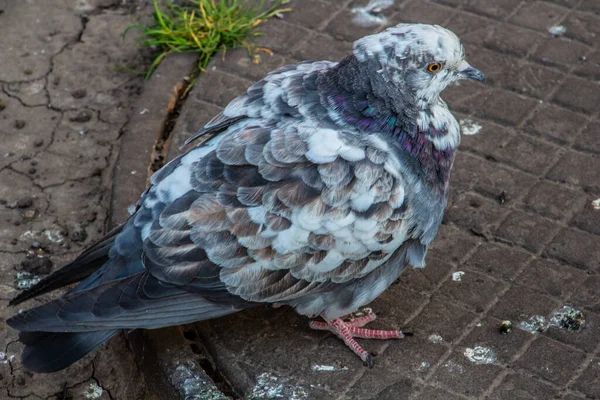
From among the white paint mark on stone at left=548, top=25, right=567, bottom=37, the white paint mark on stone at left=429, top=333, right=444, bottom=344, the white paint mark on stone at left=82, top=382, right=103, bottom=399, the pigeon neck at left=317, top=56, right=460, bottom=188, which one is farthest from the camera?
the white paint mark on stone at left=548, top=25, right=567, bottom=37

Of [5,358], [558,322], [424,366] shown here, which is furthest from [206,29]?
[558,322]

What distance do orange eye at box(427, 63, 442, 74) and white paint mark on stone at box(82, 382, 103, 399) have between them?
2.17 metres

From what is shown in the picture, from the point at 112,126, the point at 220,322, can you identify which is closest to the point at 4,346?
the point at 220,322

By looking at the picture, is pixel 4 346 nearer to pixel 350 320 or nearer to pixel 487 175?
pixel 350 320

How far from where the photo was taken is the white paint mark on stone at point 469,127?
5.05 m

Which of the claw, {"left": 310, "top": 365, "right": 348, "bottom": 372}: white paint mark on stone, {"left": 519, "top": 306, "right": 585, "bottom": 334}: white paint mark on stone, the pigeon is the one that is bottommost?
Result: {"left": 310, "top": 365, "right": 348, "bottom": 372}: white paint mark on stone

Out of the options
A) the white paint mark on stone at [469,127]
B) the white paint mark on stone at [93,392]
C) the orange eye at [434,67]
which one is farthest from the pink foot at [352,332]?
the white paint mark on stone at [469,127]

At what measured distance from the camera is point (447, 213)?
4.66 meters

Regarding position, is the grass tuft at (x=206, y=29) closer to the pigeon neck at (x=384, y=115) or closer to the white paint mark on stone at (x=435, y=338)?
the pigeon neck at (x=384, y=115)

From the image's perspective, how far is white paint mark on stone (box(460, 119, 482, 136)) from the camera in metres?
5.05

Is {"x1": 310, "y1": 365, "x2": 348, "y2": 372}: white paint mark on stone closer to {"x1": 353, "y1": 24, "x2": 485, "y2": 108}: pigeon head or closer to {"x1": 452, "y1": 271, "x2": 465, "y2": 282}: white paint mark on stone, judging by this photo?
{"x1": 452, "y1": 271, "x2": 465, "y2": 282}: white paint mark on stone

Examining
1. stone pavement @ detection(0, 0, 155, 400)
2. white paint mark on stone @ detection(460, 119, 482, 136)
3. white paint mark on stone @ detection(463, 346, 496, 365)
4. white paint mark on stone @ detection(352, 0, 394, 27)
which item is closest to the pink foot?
white paint mark on stone @ detection(463, 346, 496, 365)

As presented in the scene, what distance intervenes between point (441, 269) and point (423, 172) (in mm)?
686

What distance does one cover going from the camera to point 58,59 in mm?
5906
